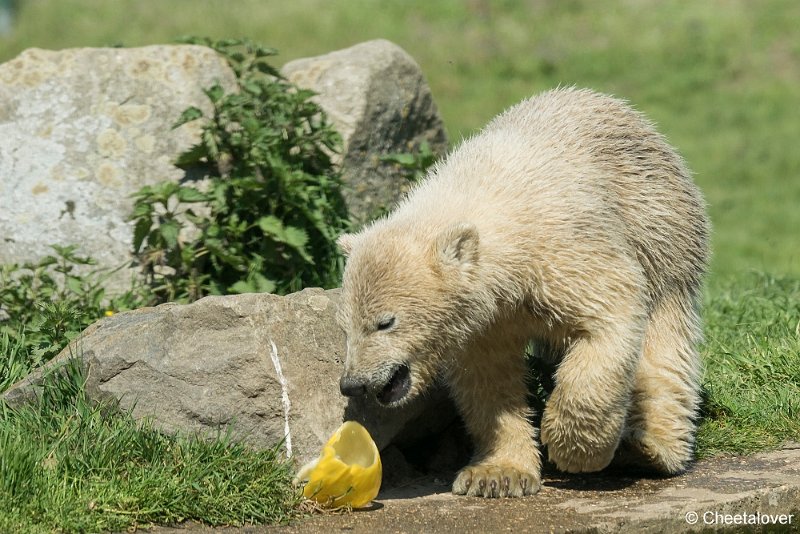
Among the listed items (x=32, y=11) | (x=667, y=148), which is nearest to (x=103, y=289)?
(x=667, y=148)

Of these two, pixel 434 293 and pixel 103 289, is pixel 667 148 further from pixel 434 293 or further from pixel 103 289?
pixel 103 289

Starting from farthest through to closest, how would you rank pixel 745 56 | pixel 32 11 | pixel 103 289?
pixel 32 11 < pixel 745 56 < pixel 103 289

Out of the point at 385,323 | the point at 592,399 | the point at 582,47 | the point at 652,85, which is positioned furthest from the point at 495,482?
the point at 582,47

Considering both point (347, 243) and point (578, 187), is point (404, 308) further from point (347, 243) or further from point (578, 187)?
point (578, 187)

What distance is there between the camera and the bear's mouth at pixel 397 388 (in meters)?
4.84

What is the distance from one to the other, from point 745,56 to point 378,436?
15.1 m

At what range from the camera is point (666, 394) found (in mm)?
5559

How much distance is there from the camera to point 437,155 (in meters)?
8.05

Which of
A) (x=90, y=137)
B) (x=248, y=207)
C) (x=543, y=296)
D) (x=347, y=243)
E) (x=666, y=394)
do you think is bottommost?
(x=666, y=394)

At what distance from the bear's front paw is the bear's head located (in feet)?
1.75

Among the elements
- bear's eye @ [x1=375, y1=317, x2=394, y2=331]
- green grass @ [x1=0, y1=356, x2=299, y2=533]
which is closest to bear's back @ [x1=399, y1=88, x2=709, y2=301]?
bear's eye @ [x1=375, y1=317, x2=394, y2=331]

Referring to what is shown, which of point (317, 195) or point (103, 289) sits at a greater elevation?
point (317, 195)

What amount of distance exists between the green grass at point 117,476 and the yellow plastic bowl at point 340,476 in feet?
0.38

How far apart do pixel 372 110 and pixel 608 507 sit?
3725 mm
